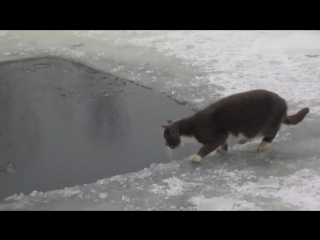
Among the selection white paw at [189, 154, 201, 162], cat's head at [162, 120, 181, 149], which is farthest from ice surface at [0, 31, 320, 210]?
cat's head at [162, 120, 181, 149]

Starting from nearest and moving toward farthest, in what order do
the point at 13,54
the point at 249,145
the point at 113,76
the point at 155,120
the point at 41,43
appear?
the point at 249,145
the point at 155,120
the point at 113,76
the point at 13,54
the point at 41,43

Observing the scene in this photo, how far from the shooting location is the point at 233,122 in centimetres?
510

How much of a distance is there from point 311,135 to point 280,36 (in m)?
4.55

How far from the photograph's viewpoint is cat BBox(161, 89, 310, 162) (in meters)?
5.10

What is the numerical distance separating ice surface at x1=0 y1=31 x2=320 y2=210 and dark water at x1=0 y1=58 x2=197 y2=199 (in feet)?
0.91

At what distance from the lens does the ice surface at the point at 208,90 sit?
453cm

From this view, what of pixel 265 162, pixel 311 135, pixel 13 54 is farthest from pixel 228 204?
pixel 13 54

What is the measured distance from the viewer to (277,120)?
518cm

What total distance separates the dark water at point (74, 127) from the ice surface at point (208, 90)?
277mm

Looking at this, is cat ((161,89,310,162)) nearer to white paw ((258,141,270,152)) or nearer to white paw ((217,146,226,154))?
white paw ((258,141,270,152))

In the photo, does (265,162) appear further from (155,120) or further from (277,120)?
(155,120)

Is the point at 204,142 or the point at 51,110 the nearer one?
the point at 204,142

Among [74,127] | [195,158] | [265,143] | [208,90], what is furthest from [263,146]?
[74,127]

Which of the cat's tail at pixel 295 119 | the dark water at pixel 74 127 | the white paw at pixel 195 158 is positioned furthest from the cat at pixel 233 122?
the dark water at pixel 74 127
